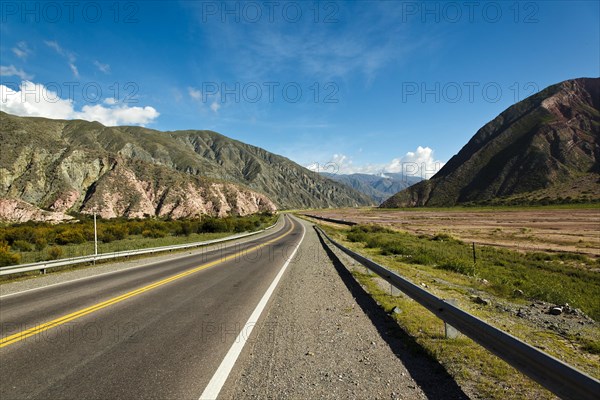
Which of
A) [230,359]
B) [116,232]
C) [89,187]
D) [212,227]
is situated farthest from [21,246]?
[89,187]

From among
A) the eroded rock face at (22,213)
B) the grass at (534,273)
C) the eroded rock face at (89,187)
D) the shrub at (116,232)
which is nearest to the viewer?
the grass at (534,273)

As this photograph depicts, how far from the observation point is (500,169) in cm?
13125

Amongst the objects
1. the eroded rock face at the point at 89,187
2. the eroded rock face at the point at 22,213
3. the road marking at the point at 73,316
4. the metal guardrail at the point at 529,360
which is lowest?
the road marking at the point at 73,316

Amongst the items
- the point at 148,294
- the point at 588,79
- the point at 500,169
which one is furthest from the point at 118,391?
the point at 588,79

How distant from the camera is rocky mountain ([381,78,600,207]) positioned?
359 feet

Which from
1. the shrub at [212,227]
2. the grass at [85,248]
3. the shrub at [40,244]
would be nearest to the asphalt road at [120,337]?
the grass at [85,248]

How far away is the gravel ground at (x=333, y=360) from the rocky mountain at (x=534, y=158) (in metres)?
109

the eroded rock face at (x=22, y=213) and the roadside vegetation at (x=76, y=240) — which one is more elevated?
the eroded rock face at (x=22, y=213)

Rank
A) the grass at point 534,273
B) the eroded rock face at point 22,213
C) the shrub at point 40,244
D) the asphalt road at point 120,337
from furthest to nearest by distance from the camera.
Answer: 1. the eroded rock face at point 22,213
2. the shrub at point 40,244
3. the grass at point 534,273
4. the asphalt road at point 120,337

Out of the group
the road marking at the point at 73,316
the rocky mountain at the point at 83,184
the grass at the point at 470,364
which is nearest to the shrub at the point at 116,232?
the road marking at the point at 73,316

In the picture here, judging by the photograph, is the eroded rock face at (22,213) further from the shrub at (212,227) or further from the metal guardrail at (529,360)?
the metal guardrail at (529,360)

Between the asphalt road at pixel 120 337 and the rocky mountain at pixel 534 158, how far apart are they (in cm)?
11040

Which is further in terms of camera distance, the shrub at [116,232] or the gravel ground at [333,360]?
the shrub at [116,232]

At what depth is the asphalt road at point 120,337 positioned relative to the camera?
12.9ft
